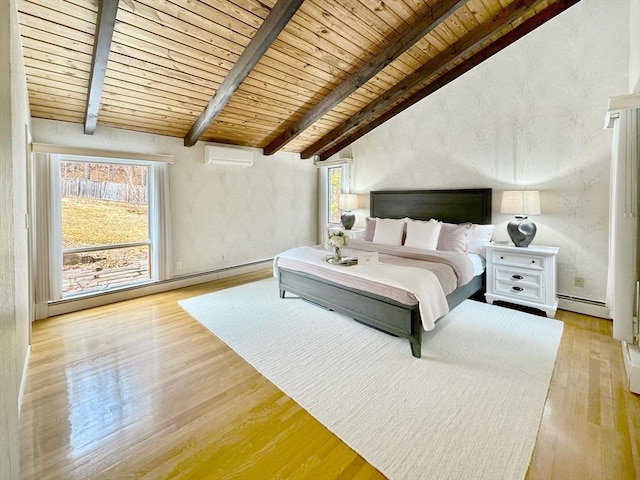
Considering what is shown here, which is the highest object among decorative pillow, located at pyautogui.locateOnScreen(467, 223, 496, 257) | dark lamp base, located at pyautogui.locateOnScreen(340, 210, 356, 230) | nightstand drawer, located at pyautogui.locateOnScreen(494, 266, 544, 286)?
dark lamp base, located at pyautogui.locateOnScreen(340, 210, 356, 230)

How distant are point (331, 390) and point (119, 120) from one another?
401 cm

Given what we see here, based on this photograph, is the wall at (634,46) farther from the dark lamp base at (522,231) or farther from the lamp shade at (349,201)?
the lamp shade at (349,201)

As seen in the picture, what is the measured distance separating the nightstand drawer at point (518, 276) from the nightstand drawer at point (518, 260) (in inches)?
2.3

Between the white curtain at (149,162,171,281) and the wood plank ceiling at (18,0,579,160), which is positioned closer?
the wood plank ceiling at (18,0,579,160)

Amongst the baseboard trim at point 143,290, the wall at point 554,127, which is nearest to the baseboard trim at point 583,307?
the wall at point 554,127

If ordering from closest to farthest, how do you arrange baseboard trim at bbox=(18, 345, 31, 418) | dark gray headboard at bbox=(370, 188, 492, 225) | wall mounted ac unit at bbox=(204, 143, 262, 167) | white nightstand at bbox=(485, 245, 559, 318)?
1. baseboard trim at bbox=(18, 345, 31, 418)
2. white nightstand at bbox=(485, 245, 559, 318)
3. dark gray headboard at bbox=(370, 188, 492, 225)
4. wall mounted ac unit at bbox=(204, 143, 262, 167)

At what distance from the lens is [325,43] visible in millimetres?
3268

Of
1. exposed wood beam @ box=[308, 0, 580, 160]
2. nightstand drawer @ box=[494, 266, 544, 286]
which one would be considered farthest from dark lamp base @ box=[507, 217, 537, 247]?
exposed wood beam @ box=[308, 0, 580, 160]

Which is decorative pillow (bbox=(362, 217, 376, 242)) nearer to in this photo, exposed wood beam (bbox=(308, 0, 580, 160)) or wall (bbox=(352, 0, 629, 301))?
wall (bbox=(352, 0, 629, 301))

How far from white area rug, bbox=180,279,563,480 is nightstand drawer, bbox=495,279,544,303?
0.21 meters

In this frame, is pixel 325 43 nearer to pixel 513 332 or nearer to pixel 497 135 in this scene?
pixel 497 135

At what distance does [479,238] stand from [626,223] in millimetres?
1650

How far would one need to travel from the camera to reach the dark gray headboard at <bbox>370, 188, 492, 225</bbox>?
13.4ft

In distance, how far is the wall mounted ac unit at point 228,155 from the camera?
15.3ft
